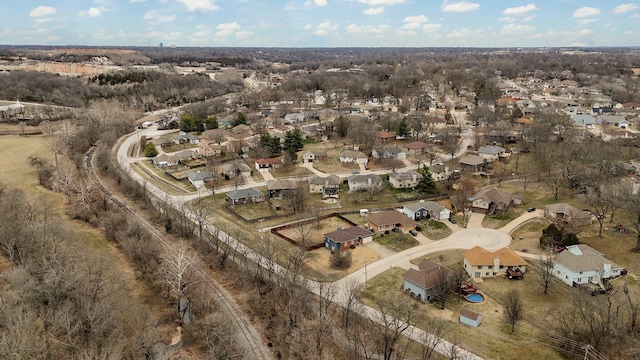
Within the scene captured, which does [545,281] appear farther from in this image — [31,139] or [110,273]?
[31,139]

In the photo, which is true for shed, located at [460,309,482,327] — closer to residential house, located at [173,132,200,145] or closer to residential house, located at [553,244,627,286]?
residential house, located at [553,244,627,286]

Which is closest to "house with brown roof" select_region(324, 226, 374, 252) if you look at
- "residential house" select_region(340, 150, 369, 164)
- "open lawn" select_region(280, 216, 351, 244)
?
"open lawn" select_region(280, 216, 351, 244)

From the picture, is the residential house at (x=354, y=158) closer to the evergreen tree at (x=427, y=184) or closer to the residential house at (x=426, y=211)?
the evergreen tree at (x=427, y=184)

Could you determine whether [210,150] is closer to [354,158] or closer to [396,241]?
[354,158]

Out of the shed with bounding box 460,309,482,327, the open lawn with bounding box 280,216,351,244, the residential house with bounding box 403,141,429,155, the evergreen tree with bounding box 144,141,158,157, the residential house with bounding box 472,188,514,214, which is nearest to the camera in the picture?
the shed with bounding box 460,309,482,327

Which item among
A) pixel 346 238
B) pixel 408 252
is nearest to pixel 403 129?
pixel 408 252

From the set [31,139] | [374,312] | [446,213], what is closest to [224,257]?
[374,312]

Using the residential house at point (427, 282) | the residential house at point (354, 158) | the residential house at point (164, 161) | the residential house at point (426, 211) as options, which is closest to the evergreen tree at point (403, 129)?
the residential house at point (354, 158)
